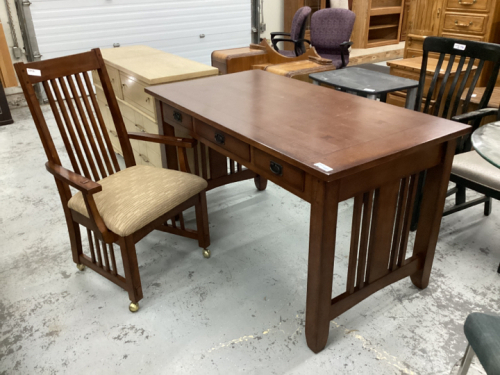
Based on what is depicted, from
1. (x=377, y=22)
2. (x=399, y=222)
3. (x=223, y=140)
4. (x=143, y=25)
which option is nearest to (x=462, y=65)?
(x=399, y=222)

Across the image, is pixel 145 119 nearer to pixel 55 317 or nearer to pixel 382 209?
pixel 55 317

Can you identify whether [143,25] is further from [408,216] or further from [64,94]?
[408,216]

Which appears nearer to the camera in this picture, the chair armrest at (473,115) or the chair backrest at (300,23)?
the chair armrest at (473,115)

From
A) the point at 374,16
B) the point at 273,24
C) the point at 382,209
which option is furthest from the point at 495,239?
the point at 374,16

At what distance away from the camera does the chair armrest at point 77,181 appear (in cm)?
172

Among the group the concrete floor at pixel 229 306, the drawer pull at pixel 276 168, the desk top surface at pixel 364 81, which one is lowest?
the concrete floor at pixel 229 306

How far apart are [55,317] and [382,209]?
152 cm

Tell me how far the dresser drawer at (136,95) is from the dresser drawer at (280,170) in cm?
113

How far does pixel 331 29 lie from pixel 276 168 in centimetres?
397

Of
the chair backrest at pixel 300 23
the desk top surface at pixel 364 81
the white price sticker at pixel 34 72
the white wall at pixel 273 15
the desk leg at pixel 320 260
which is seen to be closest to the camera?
the desk leg at pixel 320 260

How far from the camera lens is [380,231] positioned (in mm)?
1764

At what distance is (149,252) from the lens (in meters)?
2.41

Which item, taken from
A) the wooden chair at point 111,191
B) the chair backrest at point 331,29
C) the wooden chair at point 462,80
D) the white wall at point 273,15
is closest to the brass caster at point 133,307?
the wooden chair at point 111,191

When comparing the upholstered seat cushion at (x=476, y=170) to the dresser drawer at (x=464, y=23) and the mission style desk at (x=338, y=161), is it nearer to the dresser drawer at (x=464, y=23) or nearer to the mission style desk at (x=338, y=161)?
the mission style desk at (x=338, y=161)
